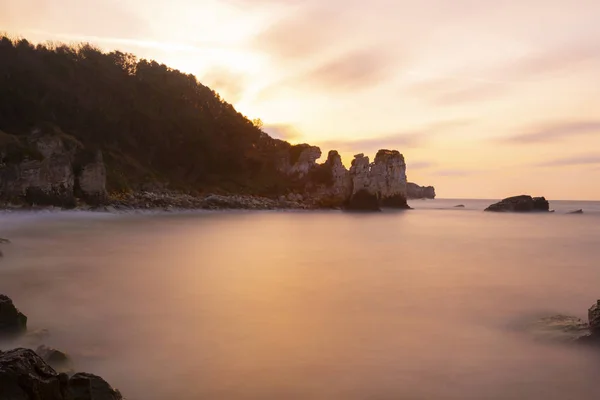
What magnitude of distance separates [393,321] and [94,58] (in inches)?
2899

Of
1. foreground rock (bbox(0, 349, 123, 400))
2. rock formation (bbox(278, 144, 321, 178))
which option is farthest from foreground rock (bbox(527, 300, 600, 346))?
rock formation (bbox(278, 144, 321, 178))

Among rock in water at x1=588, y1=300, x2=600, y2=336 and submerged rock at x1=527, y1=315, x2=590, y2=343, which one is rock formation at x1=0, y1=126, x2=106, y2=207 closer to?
submerged rock at x1=527, y1=315, x2=590, y2=343

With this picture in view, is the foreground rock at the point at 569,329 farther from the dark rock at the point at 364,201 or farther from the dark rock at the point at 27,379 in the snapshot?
the dark rock at the point at 364,201

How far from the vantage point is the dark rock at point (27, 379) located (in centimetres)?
314

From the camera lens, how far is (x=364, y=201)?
6875cm

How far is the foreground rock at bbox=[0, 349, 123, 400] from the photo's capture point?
3152mm

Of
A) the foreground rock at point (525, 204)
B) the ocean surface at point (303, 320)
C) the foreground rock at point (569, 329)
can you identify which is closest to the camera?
the ocean surface at point (303, 320)

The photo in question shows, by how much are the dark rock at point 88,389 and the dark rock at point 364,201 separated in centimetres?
6540

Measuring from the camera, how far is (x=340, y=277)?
46.2 ft

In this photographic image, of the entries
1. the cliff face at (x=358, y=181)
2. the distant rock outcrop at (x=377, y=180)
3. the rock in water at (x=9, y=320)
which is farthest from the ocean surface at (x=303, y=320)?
the cliff face at (x=358, y=181)

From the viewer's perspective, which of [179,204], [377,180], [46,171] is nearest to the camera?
[46,171]

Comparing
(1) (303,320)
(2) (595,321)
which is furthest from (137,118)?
(2) (595,321)

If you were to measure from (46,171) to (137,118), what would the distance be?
102 ft

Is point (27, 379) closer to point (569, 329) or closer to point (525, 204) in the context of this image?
point (569, 329)
